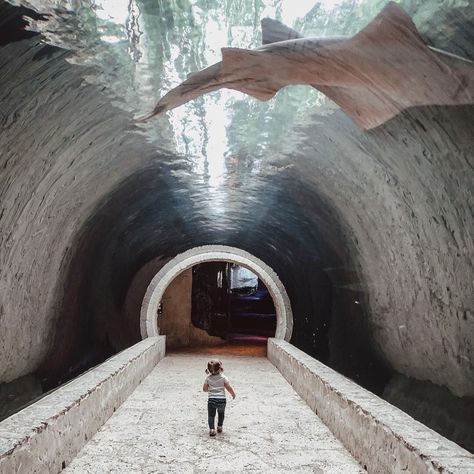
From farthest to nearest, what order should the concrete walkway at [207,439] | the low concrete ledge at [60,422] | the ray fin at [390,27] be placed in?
the concrete walkway at [207,439], the low concrete ledge at [60,422], the ray fin at [390,27]

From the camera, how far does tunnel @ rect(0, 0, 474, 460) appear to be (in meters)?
4.19

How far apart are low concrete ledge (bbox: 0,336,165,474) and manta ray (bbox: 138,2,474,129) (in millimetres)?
2516

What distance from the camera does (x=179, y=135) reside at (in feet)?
22.3

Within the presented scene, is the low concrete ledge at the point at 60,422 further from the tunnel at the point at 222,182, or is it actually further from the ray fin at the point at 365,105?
the ray fin at the point at 365,105

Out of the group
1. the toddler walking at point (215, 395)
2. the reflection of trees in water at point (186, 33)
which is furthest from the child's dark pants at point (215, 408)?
the reflection of trees in water at point (186, 33)

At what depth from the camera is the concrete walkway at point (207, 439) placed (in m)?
4.44

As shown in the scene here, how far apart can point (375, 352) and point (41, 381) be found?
501cm

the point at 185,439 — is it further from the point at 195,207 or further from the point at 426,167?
the point at 195,207

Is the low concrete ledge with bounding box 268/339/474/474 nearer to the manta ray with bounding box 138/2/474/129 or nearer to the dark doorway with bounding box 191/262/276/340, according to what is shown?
the manta ray with bounding box 138/2/474/129

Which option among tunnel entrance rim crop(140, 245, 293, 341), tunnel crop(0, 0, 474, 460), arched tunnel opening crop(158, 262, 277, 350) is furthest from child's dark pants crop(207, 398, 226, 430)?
arched tunnel opening crop(158, 262, 277, 350)

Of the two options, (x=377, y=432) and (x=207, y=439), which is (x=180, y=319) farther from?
(x=377, y=432)

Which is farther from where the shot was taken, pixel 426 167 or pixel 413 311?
pixel 413 311

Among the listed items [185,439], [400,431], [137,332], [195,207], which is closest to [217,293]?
[137,332]

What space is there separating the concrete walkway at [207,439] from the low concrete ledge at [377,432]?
0.52 feet
